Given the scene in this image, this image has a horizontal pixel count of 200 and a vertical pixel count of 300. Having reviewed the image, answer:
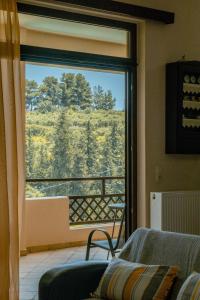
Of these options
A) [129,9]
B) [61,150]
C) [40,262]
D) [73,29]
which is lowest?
[40,262]

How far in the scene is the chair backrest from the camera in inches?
93.3

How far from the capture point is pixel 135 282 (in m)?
2.37

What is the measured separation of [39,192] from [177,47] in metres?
2.01

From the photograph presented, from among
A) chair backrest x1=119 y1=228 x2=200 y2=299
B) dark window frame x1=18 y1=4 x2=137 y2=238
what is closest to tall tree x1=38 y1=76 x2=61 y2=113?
dark window frame x1=18 y1=4 x2=137 y2=238

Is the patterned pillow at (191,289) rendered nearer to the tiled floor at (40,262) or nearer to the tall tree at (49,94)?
the tiled floor at (40,262)

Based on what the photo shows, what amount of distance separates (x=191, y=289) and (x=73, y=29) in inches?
106

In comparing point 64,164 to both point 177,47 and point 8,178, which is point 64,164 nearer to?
point 8,178

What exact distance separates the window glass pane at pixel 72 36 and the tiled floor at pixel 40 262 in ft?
6.85

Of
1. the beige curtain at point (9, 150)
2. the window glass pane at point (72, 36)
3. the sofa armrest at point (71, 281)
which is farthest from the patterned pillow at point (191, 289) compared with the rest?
the window glass pane at point (72, 36)

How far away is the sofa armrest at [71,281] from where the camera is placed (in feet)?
8.00

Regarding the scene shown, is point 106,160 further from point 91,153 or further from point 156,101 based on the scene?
point 156,101

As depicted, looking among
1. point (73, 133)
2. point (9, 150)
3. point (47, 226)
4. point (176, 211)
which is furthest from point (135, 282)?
point (47, 226)

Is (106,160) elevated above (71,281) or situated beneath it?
elevated above

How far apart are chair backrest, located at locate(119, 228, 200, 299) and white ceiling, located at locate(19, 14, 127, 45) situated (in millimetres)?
2041
